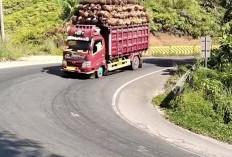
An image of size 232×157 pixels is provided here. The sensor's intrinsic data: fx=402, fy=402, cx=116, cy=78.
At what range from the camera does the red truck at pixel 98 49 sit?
2112 cm

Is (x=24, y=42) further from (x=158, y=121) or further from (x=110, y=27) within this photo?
(x=158, y=121)

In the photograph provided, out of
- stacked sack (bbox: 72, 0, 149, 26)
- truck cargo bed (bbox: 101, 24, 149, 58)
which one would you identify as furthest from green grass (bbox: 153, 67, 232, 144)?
stacked sack (bbox: 72, 0, 149, 26)

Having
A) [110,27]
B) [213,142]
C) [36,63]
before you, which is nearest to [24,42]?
[36,63]

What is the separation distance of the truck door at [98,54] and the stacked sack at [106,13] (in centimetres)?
124

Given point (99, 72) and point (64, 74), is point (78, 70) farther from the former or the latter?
point (64, 74)

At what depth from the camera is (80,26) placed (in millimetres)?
22078

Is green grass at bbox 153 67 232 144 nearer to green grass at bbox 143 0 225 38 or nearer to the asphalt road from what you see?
the asphalt road

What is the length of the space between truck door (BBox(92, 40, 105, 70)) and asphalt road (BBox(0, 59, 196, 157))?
1.06 m

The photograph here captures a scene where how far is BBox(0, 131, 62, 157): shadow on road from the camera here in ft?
34.3

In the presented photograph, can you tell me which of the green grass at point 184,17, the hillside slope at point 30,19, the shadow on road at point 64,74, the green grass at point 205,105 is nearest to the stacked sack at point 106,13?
the shadow on road at point 64,74

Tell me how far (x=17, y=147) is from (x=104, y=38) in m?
12.3

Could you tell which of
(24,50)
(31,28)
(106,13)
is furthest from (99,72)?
(31,28)

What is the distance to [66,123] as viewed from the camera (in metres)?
13.5

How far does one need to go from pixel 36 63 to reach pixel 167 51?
593 inches
